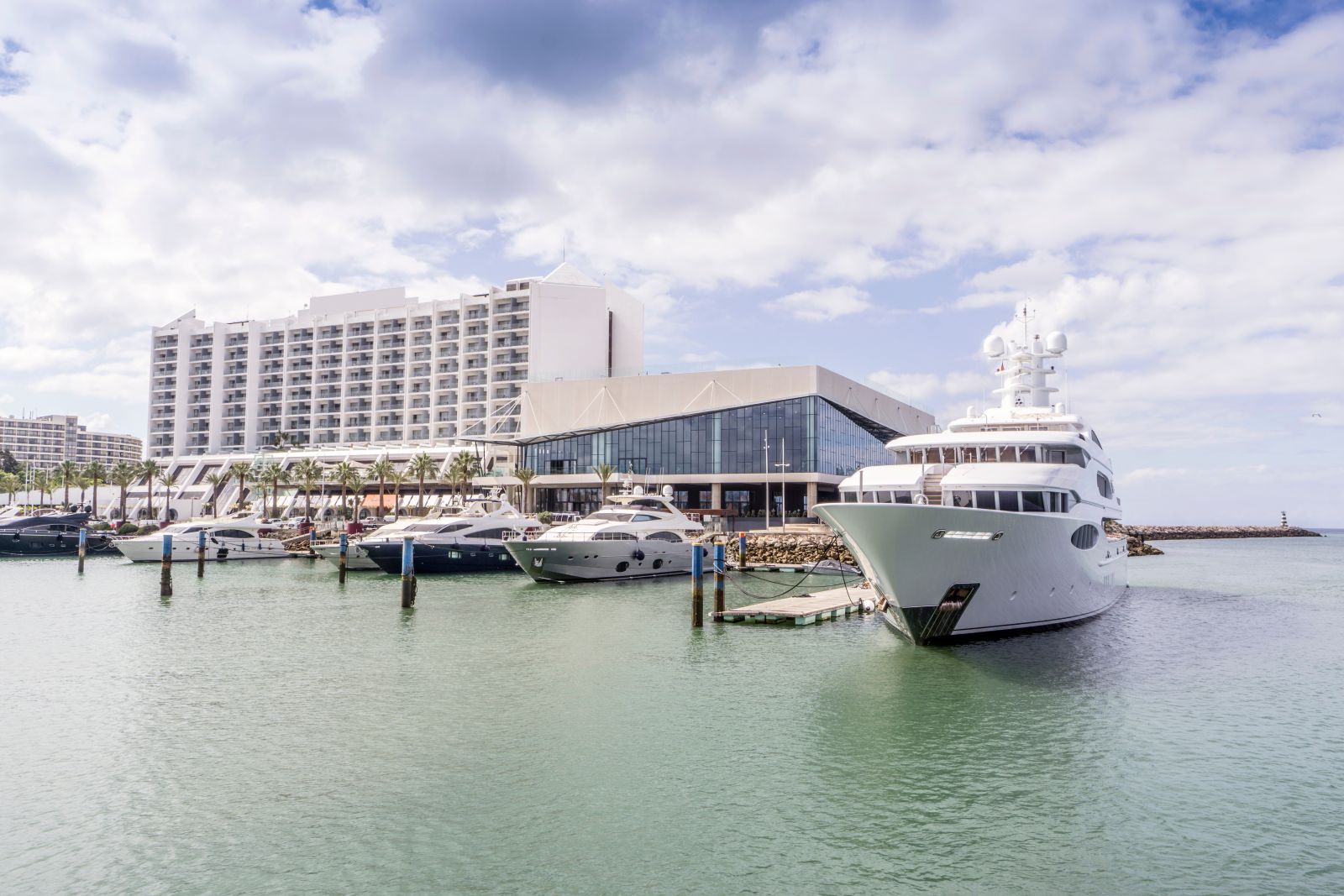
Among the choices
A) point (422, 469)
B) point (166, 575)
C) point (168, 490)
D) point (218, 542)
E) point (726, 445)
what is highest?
point (726, 445)

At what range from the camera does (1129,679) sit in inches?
918

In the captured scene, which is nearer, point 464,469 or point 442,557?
point 442,557

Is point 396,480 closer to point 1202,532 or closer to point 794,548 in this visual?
point 794,548

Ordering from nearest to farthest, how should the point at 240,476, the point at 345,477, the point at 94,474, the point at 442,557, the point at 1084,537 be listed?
the point at 1084,537, the point at 442,557, the point at 345,477, the point at 94,474, the point at 240,476

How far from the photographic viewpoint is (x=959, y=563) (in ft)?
83.5

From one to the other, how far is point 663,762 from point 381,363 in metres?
138

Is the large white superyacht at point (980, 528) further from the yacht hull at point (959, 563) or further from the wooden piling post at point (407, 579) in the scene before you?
the wooden piling post at point (407, 579)

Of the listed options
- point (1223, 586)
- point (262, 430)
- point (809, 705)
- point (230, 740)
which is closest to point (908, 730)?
point (809, 705)

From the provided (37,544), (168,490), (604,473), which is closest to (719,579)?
(604,473)

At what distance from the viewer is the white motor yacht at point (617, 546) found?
4694 cm

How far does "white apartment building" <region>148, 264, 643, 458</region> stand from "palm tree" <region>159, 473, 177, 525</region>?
16489 millimetres

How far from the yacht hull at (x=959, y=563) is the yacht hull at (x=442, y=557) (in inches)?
1246

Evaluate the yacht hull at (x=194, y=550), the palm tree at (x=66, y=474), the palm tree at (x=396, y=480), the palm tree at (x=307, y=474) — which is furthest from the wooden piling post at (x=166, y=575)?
the palm tree at (x=66, y=474)

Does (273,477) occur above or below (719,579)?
above
